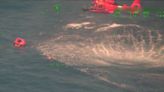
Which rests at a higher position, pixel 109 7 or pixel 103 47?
pixel 109 7

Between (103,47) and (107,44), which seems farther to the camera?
(107,44)

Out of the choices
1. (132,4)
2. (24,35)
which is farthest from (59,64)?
(132,4)

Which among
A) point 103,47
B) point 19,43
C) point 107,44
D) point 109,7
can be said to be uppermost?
point 109,7

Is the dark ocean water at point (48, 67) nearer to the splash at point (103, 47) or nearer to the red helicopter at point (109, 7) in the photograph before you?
the splash at point (103, 47)

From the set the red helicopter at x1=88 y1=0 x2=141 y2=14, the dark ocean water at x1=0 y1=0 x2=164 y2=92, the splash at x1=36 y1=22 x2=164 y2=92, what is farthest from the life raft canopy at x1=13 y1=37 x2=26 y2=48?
the red helicopter at x1=88 y1=0 x2=141 y2=14

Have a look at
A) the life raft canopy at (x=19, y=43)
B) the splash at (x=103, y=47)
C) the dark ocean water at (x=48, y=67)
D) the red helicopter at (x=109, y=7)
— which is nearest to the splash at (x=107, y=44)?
the splash at (x=103, y=47)

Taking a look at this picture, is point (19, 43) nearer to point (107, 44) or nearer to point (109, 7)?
point (107, 44)

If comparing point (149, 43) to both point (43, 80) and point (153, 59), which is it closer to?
point (153, 59)

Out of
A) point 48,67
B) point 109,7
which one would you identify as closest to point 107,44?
point 48,67
